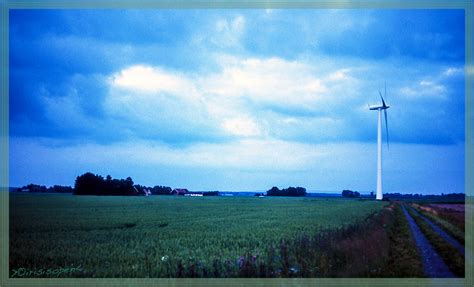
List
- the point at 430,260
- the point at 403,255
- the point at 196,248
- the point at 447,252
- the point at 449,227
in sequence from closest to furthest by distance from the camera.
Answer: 1. the point at 430,260
2. the point at 403,255
3. the point at 447,252
4. the point at 196,248
5. the point at 449,227

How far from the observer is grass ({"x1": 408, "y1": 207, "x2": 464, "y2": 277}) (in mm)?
8891

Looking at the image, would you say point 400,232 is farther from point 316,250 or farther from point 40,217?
point 40,217

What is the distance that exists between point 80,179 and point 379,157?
32.6 ft

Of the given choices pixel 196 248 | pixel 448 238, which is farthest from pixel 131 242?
pixel 448 238

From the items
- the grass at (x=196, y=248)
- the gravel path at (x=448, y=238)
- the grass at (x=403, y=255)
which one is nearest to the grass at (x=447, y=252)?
the gravel path at (x=448, y=238)

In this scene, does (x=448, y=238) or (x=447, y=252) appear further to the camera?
(x=448, y=238)

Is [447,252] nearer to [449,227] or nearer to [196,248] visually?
[449,227]

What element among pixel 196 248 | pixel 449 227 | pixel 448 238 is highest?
pixel 449 227

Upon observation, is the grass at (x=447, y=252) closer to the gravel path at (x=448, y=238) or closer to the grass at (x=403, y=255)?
the gravel path at (x=448, y=238)

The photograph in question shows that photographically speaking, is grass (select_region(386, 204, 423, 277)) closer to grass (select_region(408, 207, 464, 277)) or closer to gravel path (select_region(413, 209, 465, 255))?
grass (select_region(408, 207, 464, 277))

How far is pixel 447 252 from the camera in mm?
10234

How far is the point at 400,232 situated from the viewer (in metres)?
14.1

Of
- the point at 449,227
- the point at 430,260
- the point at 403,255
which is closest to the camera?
the point at 430,260

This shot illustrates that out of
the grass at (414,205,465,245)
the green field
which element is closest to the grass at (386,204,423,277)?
the grass at (414,205,465,245)
